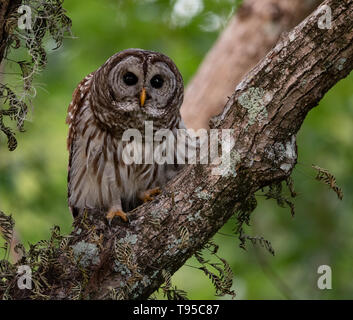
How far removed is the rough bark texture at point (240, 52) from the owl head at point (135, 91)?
4.45ft

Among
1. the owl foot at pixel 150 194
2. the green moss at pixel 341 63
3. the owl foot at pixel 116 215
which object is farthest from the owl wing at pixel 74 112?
the green moss at pixel 341 63

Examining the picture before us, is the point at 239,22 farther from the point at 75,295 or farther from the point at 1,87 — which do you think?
the point at 75,295

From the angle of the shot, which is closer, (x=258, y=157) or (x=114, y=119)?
(x=258, y=157)

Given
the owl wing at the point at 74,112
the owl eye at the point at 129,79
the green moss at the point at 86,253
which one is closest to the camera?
the green moss at the point at 86,253

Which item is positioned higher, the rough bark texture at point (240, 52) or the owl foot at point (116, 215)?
the rough bark texture at point (240, 52)

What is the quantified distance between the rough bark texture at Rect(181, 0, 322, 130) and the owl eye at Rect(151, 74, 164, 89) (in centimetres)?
135

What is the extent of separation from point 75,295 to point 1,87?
1144mm

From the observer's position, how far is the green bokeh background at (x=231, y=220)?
227 inches

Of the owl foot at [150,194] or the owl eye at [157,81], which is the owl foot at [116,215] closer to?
the owl foot at [150,194]

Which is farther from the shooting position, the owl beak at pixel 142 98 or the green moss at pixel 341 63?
the owl beak at pixel 142 98

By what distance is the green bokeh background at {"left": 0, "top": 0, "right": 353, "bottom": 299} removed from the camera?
5773 mm

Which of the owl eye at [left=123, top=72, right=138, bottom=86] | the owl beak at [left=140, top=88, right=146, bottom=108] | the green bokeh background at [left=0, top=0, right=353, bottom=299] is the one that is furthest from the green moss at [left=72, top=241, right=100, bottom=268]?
the green bokeh background at [left=0, top=0, right=353, bottom=299]

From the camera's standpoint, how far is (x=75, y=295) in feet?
9.96
